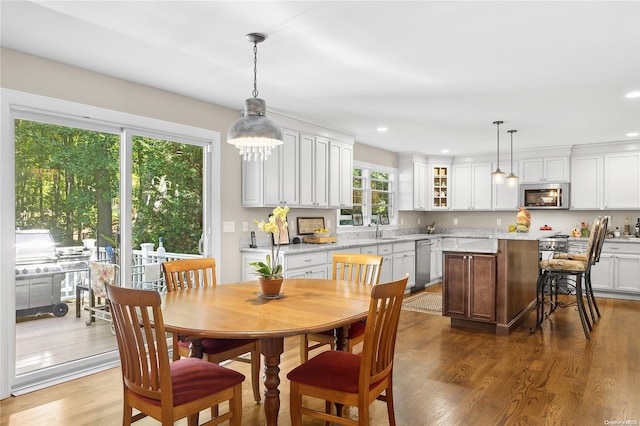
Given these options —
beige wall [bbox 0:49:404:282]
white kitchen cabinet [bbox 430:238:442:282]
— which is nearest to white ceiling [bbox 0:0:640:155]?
beige wall [bbox 0:49:404:282]

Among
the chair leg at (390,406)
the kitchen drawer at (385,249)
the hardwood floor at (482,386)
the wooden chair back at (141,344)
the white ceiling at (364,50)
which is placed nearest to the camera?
→ the wooden chair back at (141,344)

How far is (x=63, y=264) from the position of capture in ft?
11.1

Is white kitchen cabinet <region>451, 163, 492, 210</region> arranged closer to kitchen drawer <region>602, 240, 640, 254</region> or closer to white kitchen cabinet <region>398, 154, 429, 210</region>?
white kitchen cabinet <region>398, 154, 429, 210</region>

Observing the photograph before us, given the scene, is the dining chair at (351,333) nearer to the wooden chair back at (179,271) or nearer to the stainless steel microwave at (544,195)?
the wooden chair back at (179,271)

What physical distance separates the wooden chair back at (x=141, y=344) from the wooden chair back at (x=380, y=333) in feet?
2.77

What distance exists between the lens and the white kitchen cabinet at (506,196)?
7.54m

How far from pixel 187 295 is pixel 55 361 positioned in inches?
60.6

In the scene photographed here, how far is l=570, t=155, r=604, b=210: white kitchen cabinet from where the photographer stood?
6.84 metres

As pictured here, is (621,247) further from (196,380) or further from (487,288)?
(196,380)

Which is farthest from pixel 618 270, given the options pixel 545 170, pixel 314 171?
pixel 314 171

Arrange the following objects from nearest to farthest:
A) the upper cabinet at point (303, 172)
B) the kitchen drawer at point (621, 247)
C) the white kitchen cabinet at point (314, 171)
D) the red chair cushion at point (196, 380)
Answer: the red chair cushion at point (196, 380) → the upper cabinet at point (303, 172) → the white kitchen cabinet at point (314, 171) → the kitchen drawer at point (621, 247)

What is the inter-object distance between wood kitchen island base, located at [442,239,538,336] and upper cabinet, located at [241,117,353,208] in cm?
172

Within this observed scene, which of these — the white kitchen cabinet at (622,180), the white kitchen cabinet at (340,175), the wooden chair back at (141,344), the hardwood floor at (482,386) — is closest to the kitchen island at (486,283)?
the hardwood floor at (482,386)

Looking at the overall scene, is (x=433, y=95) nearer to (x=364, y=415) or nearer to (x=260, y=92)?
(x=260, y=92)
